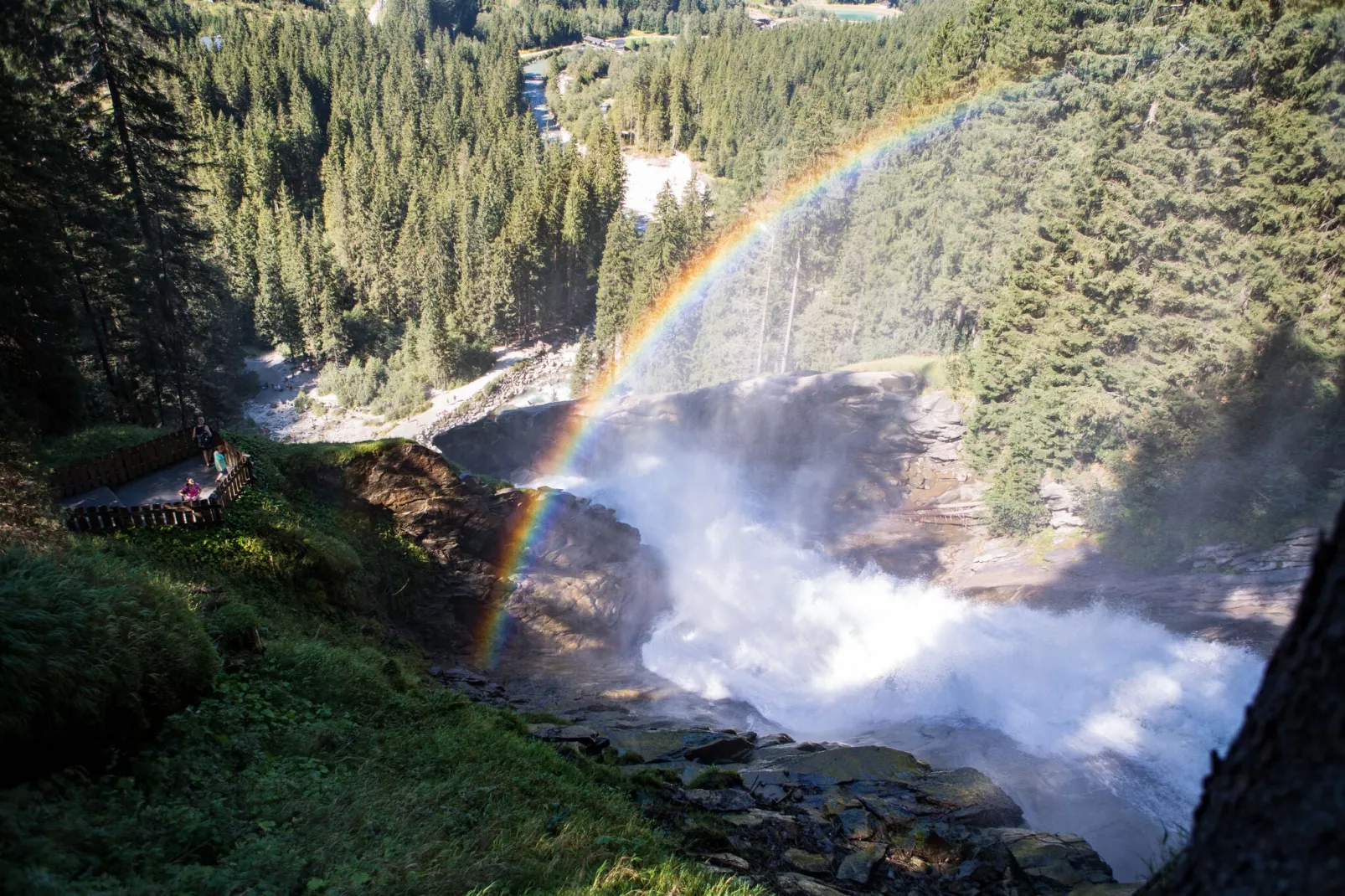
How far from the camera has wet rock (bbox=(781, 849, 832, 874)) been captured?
8.37m

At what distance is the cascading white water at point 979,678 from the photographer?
1512 centimetres

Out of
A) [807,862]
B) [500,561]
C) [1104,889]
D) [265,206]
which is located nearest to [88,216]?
[500,561]

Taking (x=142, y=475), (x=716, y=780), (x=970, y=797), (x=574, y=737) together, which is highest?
(x=142, y=475)

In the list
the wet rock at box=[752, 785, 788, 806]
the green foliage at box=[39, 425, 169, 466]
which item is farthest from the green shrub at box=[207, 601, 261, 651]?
the green foliage at box=[39, 425, 169, 466]

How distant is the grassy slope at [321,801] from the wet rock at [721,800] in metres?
1.29

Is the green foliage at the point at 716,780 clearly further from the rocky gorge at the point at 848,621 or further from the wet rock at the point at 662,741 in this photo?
the wet rock at the point at 662,741

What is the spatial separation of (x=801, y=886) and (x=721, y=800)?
256cm

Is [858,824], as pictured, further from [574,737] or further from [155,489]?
[155,489]

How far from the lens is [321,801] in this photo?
612 cm

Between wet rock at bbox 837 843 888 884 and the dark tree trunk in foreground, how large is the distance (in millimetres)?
7135

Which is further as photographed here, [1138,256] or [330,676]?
[1138,256]

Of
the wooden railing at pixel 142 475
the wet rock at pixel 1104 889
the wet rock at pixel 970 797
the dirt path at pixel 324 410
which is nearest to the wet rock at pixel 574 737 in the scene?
the wet rock at pixel 970 797

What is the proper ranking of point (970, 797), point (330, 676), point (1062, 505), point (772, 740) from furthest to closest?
point (1062, 505), point (772, 740), point (970, 797), point (330, 676)

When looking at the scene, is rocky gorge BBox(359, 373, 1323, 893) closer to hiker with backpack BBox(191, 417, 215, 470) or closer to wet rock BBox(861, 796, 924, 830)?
wet rock BBox(861, 796, 924, 830)
